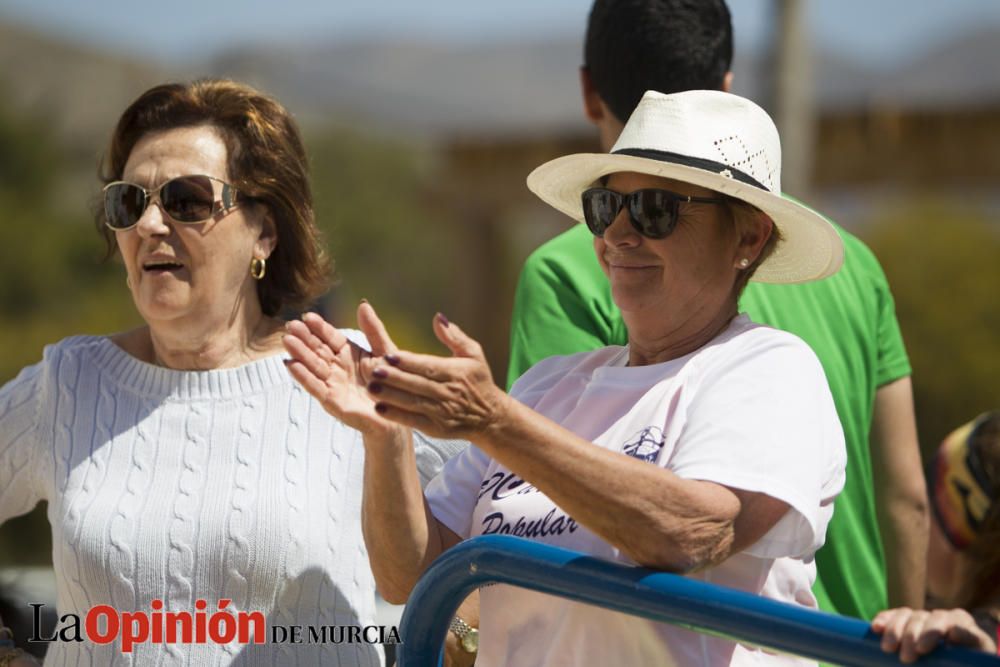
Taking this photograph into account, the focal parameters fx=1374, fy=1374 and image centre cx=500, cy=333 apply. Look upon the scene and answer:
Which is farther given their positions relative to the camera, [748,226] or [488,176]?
[488,176]

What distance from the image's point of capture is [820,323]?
2895 millimetres

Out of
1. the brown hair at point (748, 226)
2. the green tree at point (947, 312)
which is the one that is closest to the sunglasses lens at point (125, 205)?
the brown hair at point (748, 226)

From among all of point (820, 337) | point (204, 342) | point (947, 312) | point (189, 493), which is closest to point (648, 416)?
point (820, 337)

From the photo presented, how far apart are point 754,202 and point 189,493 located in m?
1.28

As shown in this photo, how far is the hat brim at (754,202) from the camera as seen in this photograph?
86.7 inches

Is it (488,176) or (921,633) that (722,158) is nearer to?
(921,633)

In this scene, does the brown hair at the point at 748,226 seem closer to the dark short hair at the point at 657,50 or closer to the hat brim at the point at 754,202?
the hat brim at the point at 754,202

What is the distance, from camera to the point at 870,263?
3.04m

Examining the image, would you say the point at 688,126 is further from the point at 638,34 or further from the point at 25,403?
the point at 25,403

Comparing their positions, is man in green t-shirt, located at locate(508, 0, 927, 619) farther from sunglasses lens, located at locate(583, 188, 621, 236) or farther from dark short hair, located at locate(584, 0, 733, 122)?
sunglasses lens, located at locate(583, 188, 621, 236)

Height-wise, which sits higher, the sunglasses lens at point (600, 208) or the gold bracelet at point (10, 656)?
the sunglasses lens at point (600, 208)

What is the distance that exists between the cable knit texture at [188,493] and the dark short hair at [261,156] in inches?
9.9

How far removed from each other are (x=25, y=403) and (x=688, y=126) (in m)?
1.55

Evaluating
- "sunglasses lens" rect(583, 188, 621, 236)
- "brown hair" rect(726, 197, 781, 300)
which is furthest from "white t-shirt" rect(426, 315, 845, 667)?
"sunglasses lens" rect(583, 188, 621, 236)
